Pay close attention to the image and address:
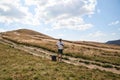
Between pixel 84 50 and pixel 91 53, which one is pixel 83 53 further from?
pixel 84 50

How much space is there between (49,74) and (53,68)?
2712 mm

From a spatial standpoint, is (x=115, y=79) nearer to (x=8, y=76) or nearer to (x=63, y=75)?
(x=63, y=75)

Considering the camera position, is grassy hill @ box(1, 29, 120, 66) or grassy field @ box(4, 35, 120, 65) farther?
grassy hill @ box(1, 29, 120, 66)

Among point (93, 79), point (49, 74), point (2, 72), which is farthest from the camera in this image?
point (2, 72)

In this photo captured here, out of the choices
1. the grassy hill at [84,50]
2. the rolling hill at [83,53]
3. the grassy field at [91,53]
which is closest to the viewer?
the rolling hill at [83,53]

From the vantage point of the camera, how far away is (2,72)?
21750 millimetres

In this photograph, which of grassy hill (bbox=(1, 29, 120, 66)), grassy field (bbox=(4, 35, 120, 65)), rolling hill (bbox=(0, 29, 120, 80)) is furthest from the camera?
grassy hill (bbox=(1, 29, 120, 66))

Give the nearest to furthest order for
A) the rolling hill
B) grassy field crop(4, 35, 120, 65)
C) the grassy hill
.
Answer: the rolling hill, grassy field crop(4, 35, 120, 65), the grassy hill

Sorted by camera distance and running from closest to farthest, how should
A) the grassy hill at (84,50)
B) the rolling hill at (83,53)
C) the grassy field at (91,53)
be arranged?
1. the rolling hill at (83,53)
2. the grassy field at (91,53)
3. the grassy hill at (84,50)

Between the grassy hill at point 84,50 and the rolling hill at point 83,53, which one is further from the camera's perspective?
the grassy hill at point 84,50

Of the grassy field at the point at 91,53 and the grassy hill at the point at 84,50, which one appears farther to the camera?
the grassy hill at the point at 84,50


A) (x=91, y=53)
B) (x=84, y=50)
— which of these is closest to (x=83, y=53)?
(x=91, y=53)

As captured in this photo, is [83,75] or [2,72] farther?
[2,72]

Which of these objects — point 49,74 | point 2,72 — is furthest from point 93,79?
point 2,72
